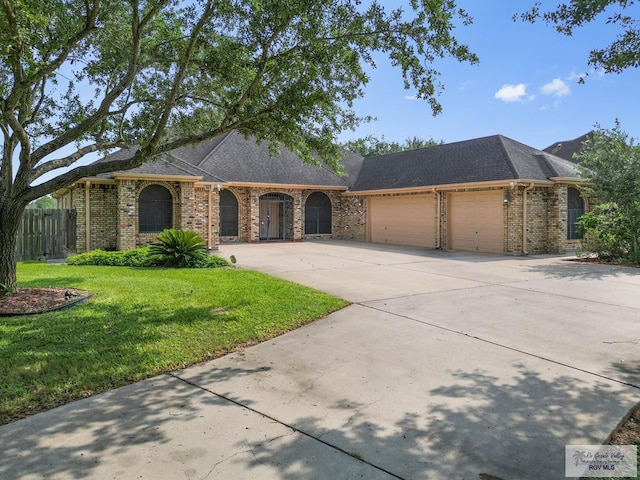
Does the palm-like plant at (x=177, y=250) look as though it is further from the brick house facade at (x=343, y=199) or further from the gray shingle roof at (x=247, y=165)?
the gray shingle roof at (x=247, y=165)

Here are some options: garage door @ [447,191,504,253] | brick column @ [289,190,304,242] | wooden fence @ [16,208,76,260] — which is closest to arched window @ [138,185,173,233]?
wooden fence @ [16,208,76,260]

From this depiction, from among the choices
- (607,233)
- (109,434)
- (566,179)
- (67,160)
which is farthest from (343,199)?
(109,434)

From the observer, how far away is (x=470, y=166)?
62.2 ft

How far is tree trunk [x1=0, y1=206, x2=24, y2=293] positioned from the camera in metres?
7.61

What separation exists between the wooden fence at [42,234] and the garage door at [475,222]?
14.9m

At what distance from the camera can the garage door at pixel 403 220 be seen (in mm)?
20109

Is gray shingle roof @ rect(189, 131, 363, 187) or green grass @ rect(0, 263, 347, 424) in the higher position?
gray shingle roof @ rect(189, 131, 363, 187)

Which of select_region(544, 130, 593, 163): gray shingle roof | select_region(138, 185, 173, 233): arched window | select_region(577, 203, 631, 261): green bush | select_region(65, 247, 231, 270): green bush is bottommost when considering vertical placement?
select_region(65, 247, 231, 270): green bush

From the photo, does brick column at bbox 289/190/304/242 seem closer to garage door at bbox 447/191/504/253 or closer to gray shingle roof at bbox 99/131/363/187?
gray shingle roof at bbox 99/131/363/187

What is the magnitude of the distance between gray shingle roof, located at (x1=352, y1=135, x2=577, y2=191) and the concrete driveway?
1133 centimetres

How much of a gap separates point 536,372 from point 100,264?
1212 cm

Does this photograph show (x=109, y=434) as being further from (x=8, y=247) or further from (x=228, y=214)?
(x=228, y=214)

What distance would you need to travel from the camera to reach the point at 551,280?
10727 mm

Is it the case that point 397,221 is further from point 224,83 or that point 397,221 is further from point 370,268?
point 224,83
